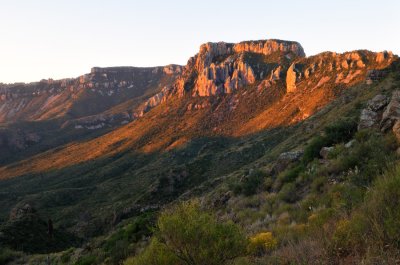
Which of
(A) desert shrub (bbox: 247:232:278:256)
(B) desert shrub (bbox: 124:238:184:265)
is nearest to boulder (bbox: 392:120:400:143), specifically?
(A) desert shrub (bbox: 247:232:278:256)

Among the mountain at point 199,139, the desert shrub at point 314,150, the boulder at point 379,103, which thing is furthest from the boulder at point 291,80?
the desert shrub at point 314,150

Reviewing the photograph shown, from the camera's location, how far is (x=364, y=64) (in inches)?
4697

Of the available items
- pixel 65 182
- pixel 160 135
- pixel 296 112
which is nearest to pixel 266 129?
pixel 296 112

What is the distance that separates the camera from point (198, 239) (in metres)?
6.97

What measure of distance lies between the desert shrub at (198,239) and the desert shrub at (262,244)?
136 cm

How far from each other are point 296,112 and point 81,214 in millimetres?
67386

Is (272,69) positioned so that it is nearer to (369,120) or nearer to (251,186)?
(251,186)

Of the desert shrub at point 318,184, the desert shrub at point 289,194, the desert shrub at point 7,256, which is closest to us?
the desert shrub at point 318,184

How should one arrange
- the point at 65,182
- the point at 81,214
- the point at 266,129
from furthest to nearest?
the point at 65,182, the point at 266,129, the point at 81,214

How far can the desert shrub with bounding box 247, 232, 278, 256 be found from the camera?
27.8ft

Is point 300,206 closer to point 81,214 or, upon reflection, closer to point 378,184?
point 378,184

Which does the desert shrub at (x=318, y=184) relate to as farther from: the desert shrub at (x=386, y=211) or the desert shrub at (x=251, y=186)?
the desert shrub at (x=386, y=211)

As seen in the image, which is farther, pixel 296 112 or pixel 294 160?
pixel 296 112

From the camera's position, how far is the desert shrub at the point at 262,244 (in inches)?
334
